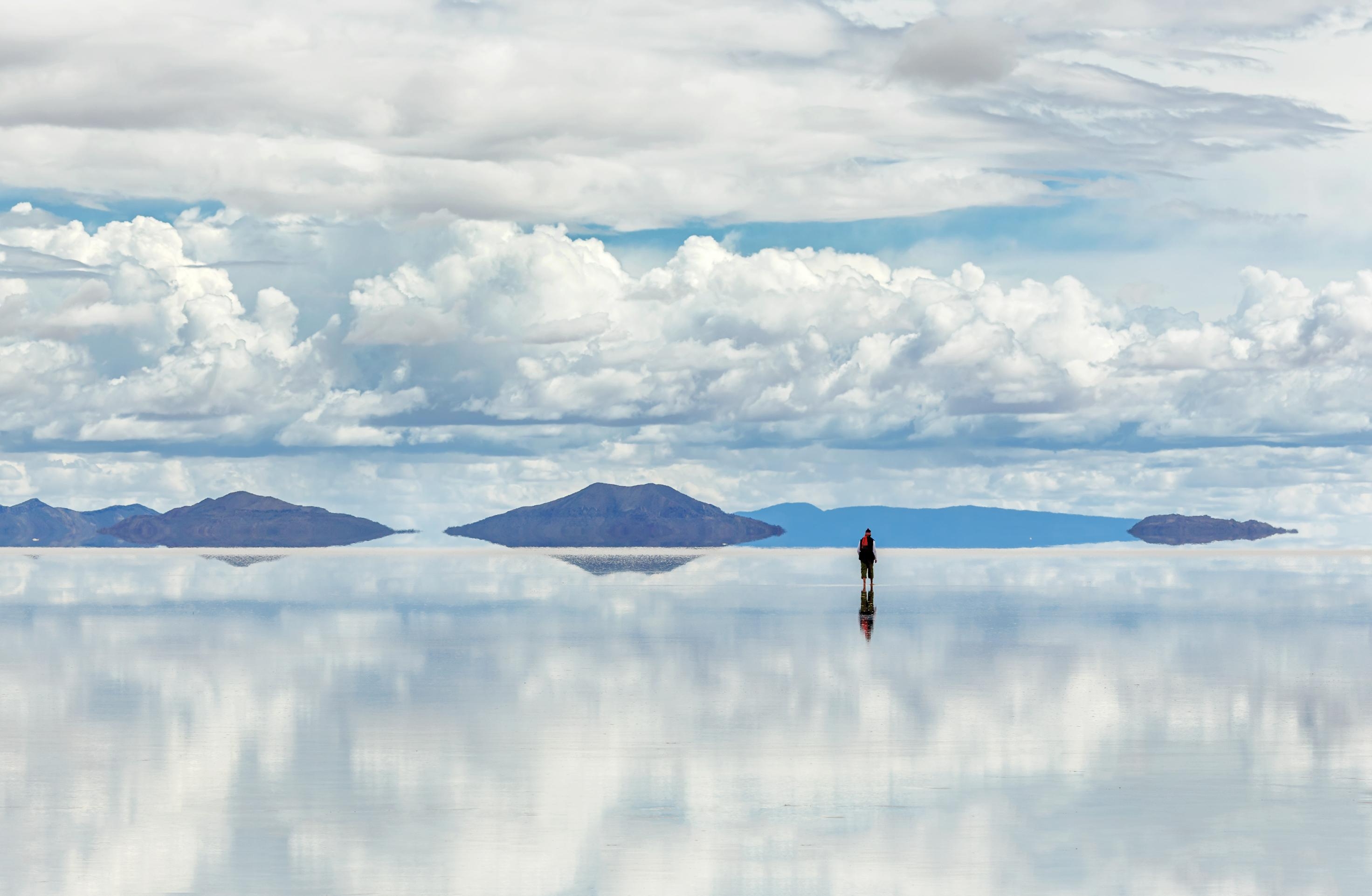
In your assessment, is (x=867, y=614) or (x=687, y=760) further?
(x=867, y=614)

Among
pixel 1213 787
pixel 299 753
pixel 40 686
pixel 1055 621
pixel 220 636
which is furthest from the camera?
pixel 1055 621

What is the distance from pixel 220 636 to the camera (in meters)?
60.2

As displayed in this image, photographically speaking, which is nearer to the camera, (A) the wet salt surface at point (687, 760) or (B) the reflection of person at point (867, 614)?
(A) the wet salt surface at point (687, 760)

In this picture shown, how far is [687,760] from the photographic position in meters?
29.8

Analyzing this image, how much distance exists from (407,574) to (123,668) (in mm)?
103943

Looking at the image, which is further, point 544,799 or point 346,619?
point 346,619

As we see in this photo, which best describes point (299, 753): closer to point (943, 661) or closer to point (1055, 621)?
point (943, 661)

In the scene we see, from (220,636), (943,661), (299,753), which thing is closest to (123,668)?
(220,636)

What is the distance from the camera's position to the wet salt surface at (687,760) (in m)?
21.6

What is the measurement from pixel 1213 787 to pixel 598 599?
65568 mm

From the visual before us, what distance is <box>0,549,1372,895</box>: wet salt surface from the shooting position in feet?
70.7

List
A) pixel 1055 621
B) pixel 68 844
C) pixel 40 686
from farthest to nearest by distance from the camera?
1. pixel 1055 621
2. pixel 40 686
3. pixel 68 844

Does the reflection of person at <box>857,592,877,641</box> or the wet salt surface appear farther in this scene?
the reflection of person at <box>857,592,877,641</box>

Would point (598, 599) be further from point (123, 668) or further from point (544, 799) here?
point (544, 799)
